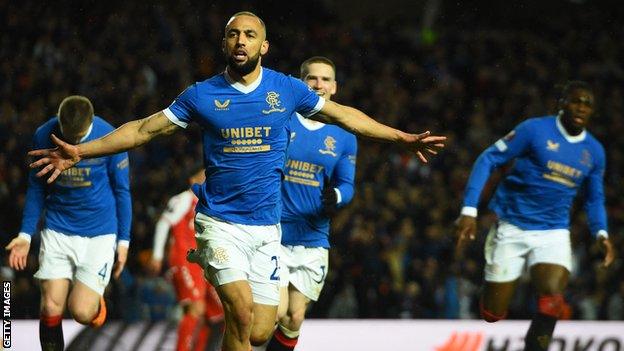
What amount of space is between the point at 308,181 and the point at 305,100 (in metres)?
1.42

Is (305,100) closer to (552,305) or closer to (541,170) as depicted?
(541,170)

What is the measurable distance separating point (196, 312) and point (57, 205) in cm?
191

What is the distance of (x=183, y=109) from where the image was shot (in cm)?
600

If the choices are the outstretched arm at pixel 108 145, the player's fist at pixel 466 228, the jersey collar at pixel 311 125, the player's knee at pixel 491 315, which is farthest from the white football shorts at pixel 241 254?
the player's knee at pixel 491 315

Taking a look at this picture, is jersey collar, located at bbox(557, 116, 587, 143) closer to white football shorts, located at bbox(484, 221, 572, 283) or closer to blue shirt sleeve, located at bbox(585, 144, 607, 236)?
blue shirt sleeve, located at bbox(585, 144, 607, 236)

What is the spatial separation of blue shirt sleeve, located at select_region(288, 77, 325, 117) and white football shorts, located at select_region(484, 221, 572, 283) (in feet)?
8.83

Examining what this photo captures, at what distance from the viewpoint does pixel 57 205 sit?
7730 millimetres

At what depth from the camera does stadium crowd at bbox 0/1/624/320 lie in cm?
1232

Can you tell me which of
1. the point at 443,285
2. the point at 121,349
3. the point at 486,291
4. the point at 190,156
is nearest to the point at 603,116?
the point at 443,285

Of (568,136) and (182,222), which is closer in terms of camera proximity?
(568,136)

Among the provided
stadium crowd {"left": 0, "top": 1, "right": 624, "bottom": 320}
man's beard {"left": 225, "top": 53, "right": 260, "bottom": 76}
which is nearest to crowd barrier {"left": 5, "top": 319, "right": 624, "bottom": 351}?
stadium crowd {"left": 0, "top": 1, "right": 624, "bottom": 320}

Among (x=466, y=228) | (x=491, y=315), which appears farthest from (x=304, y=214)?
(x=491, y=315)

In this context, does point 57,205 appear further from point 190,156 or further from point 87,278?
point 190,156

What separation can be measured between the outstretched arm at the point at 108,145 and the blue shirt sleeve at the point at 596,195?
3.87 m
